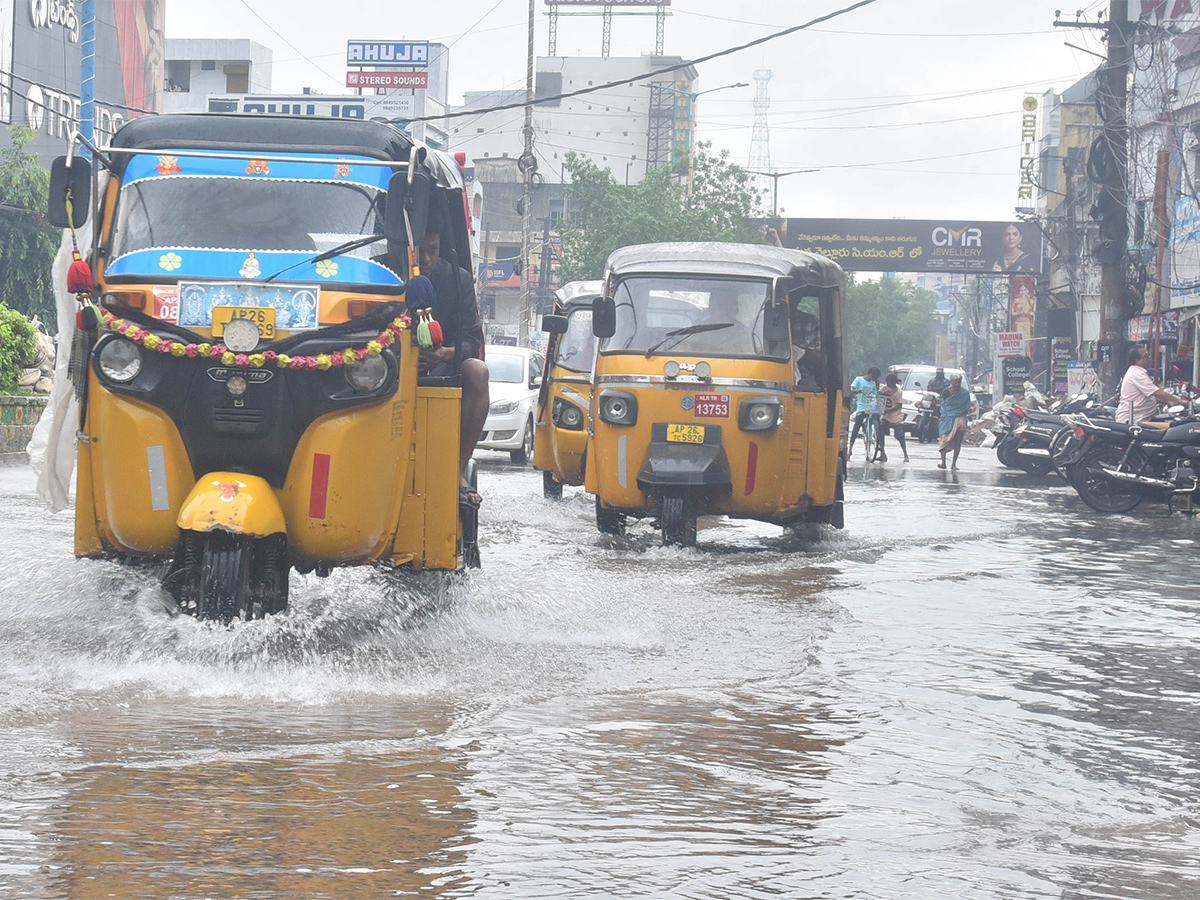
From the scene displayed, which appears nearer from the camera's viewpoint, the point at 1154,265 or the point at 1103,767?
the point at 1103,767

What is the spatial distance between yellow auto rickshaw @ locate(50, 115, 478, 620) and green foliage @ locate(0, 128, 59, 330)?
26958 millimetres

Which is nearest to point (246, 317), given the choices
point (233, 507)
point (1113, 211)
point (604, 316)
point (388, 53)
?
point (233, 507)

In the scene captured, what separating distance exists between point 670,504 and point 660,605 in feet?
10.6

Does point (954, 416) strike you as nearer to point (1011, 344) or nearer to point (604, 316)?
point (604, 316)

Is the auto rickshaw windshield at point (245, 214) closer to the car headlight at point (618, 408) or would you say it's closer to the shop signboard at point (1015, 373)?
the car headlight at point (618, 408)

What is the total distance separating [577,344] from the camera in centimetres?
1680

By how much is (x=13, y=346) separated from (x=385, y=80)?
4579 centimetres

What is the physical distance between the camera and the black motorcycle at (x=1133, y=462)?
17094mm

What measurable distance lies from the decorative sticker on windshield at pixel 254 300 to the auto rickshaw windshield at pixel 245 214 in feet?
0.82

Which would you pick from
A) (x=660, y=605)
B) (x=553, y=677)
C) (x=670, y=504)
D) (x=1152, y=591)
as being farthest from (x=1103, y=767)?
(x=670, y=504)

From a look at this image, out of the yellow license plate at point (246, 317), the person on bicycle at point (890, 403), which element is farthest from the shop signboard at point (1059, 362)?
the yellow license plate at point (246, 317)

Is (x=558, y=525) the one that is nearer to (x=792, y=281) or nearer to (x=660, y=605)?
(x=792, y=281)

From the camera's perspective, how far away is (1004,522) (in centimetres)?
1590

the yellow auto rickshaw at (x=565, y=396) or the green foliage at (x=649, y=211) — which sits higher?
the green foliage at (x=649, y=211)
